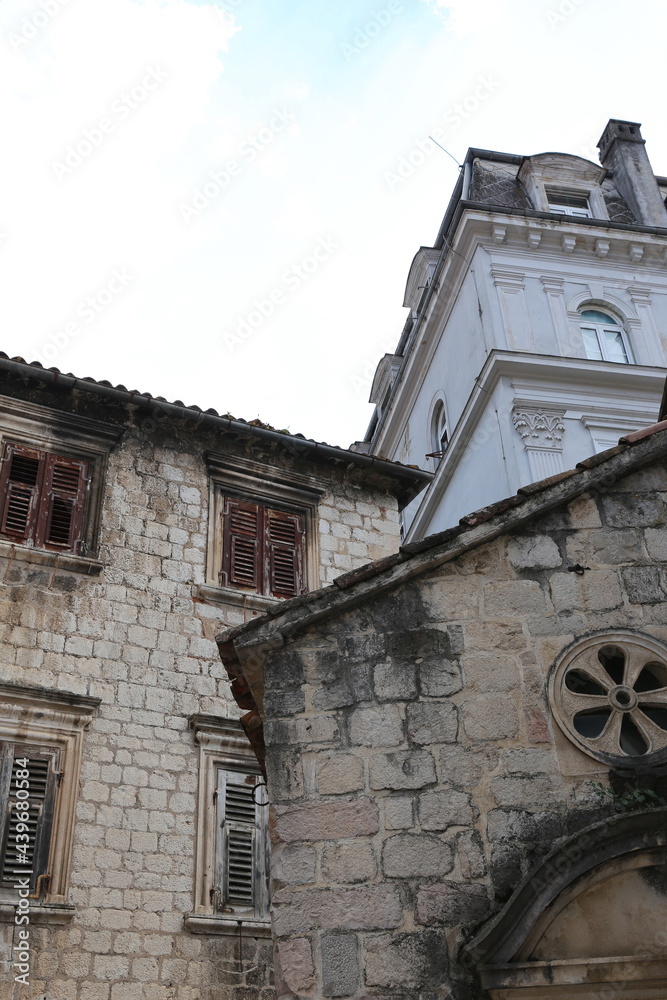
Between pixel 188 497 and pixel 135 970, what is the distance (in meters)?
4.90

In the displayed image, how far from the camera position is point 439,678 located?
5.34m

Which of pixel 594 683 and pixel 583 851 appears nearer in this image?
pixel 583 851

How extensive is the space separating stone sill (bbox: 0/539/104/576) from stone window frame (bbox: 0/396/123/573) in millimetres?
233

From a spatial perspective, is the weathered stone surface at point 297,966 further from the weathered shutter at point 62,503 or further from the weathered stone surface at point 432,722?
the weathered shutter at point 62,503

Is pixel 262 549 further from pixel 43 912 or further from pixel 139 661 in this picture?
pixel 43 912

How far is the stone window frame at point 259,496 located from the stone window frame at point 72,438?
4.07 ft

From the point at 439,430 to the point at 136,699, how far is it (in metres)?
12.1

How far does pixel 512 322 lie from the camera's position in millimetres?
17734

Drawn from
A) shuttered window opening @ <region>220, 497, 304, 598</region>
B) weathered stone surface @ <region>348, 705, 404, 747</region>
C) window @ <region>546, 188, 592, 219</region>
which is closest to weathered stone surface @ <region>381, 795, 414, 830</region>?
weathered stone surface @ <region>348, 705, 404, 747</region>

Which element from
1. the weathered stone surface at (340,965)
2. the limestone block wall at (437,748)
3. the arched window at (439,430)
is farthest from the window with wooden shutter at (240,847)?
the arched window at (439,430)

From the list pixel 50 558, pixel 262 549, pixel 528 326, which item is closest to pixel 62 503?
pixel 50 558

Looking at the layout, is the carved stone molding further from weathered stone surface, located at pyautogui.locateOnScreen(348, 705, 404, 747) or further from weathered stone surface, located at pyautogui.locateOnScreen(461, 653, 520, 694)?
weathered stone surface, located at pyautogui.locateOnScreen(348, 705, 404, 747)

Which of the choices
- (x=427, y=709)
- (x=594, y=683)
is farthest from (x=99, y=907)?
(x=594, y=683)

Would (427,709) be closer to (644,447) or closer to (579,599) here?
(579,599)
